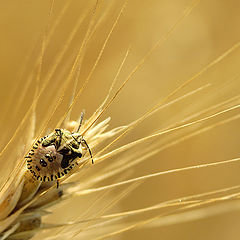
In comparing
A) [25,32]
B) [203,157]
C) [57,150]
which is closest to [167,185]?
[203,157]

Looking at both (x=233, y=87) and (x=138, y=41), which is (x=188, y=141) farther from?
(x=138, y=41)

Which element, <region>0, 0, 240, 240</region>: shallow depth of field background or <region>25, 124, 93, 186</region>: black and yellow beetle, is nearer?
<region>25, 124, 93, 186</region>: black and yellow beetle

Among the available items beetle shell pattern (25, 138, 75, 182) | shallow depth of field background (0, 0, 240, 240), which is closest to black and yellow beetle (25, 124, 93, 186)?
beetle shell pattern (25, 138, 75, 182)

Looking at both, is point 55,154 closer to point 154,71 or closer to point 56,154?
point 56,154

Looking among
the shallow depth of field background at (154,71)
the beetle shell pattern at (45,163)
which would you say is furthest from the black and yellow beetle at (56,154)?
the shallow depth of field background at (154,71)

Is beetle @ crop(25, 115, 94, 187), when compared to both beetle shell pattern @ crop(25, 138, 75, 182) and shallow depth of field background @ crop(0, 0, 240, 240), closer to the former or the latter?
beetle shell pattern @ crop(25, 138, 75, 182)

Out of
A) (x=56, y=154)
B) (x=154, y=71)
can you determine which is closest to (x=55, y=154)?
(x=56, y=154)
